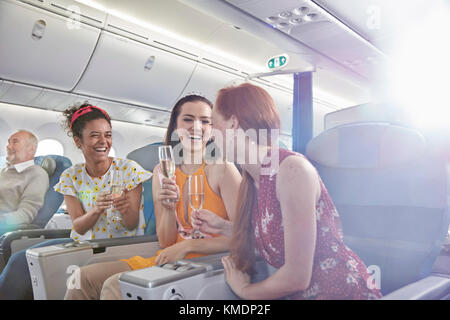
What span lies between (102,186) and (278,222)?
1.24 m

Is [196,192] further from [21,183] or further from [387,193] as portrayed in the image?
[21,183]

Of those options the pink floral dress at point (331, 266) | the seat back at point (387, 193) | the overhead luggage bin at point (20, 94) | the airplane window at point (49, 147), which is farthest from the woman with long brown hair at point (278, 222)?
the airplane window at point (49, 147)

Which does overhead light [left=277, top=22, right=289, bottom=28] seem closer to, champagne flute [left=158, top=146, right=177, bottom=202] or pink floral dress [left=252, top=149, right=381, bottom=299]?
champagne flute [left=158, top=146, right=177, bottom=202]

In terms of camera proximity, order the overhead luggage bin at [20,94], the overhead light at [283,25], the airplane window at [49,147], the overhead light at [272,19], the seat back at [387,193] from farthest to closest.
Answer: the airplane window at [49,147], the overhead luggage bin at [20,94], the overhead light at [283,25], the overhead light at [272,19], the seat back at [387,193]

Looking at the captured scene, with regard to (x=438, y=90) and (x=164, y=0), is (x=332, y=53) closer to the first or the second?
(x=438, y=90)

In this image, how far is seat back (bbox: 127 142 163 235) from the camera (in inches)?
87.5

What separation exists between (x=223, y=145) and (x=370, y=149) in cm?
62

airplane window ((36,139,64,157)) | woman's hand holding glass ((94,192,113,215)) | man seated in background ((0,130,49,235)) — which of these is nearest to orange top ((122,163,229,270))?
woman's hand holding glass ((94,192,113,215))

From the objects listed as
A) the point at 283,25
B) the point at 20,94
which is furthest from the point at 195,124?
the point at 20,94

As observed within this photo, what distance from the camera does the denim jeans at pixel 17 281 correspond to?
6.45 ft

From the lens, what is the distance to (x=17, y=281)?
200 centimetres

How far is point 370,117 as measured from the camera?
1.74 meters

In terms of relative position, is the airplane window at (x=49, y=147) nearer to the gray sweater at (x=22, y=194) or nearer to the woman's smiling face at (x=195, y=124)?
the gray sweater at (x=22, y=194)
